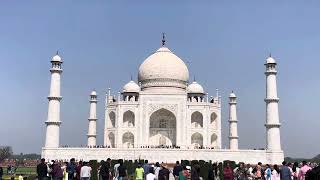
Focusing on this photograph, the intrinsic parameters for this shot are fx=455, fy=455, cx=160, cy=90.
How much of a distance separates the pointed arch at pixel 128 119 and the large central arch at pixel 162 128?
1431mm

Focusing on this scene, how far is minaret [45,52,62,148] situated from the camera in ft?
99.9

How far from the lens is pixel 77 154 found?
29.7 meters

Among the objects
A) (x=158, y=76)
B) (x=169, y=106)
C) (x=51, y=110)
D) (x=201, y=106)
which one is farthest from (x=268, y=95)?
(x=51, y=110)

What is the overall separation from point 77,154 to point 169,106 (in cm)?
754

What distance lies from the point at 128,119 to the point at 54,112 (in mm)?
5831

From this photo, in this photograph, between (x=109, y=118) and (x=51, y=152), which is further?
(x=109, y=118)

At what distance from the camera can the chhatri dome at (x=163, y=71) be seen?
118 feet

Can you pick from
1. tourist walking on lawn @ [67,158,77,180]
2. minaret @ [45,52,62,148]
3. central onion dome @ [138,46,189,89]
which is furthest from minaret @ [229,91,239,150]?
tourist walking on lawn @ [67,158,77,180]

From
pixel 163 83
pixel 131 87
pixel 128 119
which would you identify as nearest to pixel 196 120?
pixel 163 83

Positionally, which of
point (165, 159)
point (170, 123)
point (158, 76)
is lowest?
point (165, 159)

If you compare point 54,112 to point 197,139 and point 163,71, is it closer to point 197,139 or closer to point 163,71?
point 163,71

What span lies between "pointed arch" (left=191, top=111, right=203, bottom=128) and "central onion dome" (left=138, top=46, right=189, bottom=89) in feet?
10.8

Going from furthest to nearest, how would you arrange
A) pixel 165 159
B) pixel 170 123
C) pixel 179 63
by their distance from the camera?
pixel 179 63 < pixel 170 123 < pixel 165 159

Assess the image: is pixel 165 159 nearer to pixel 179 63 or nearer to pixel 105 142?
pixel 105 142
